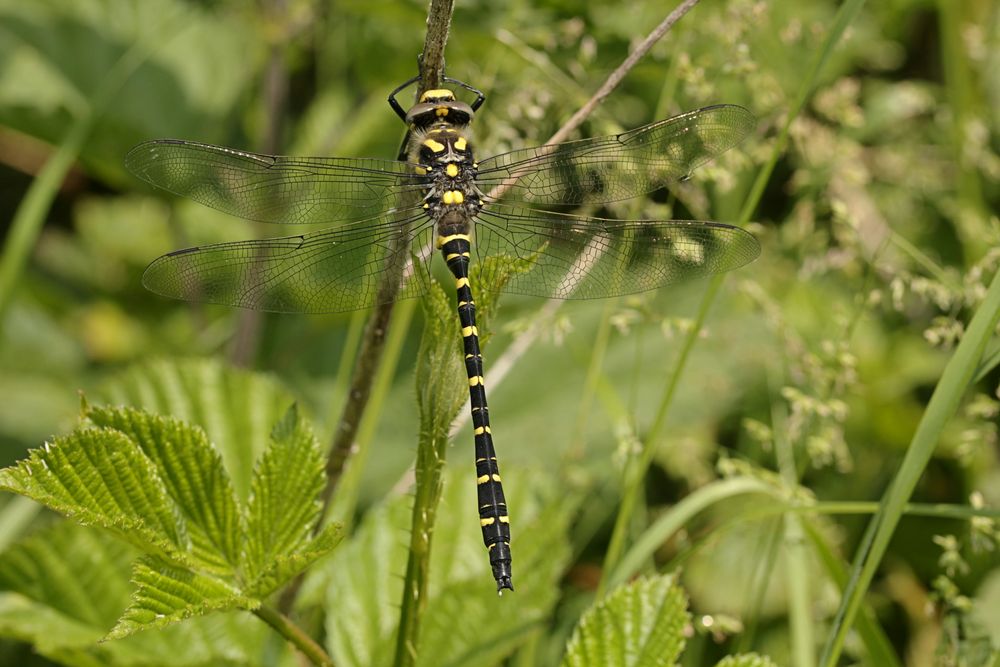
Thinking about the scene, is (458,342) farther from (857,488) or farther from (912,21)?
(912,21)

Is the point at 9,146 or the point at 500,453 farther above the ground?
the point at 9,146

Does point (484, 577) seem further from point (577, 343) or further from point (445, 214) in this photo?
point (577, 343)

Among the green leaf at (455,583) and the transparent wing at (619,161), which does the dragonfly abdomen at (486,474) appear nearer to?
the green leaf at (455,583)

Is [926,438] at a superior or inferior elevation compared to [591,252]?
inferior

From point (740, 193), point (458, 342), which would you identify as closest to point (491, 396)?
point (740, 193)

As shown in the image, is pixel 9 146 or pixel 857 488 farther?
pixel 9 146

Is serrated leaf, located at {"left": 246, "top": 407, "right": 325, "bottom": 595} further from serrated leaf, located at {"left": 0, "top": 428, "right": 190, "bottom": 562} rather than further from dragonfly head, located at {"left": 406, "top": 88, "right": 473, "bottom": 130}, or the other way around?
dragonfly head, located at {"left": 406, "top": 88, "right": 473, "bottom": 130}

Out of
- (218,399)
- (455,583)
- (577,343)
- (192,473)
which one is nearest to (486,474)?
(455,583)
